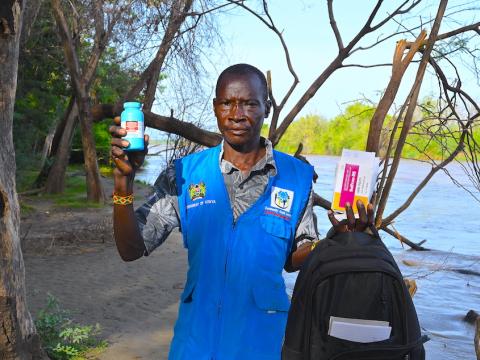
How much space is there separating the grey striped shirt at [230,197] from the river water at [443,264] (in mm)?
3974

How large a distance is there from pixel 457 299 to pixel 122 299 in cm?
626

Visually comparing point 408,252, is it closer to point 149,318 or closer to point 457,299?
point 457,299

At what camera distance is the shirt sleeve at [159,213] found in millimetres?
2057

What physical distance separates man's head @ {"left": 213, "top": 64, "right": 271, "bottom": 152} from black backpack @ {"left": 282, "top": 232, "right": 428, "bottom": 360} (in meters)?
0.55

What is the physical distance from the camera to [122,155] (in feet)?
6.13

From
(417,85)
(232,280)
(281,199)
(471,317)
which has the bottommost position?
(471,317)

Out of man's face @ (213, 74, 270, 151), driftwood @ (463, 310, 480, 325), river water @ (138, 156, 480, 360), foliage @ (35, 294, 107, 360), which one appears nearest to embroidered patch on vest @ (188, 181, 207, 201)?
man's face @ (213, 74, 270, 151)

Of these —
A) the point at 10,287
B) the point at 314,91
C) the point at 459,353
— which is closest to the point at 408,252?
the point at 459,353

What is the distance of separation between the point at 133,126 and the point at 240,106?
396mm

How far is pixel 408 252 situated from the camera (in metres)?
14.4

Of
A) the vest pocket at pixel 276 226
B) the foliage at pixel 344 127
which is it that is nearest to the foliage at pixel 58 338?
the foliage at pixel 344 127

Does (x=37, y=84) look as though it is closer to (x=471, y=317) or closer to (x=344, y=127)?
(x=344, y=127)

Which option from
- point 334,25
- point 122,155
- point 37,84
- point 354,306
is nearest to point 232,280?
point 354,306

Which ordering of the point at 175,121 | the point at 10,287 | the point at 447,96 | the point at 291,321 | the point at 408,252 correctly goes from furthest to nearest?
the point at 408,252, the point at 175,121, the point at 447,96, the point at 10,287, the point at 291,321
